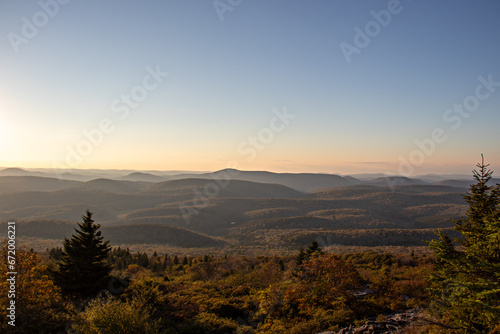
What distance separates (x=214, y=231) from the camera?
102 meters

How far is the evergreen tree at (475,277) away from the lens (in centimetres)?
784

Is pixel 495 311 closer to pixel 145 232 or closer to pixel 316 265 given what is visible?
pixel 316 265

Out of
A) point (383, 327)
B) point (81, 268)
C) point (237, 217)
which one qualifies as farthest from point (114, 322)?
point (237, 217)

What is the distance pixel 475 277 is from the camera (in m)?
8.89

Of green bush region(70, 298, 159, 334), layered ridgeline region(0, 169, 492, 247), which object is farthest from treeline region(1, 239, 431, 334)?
layered ridgeline region(0, 169, 492, 247)

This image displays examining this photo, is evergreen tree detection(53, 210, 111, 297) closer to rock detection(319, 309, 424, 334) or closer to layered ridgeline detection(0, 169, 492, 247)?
rock detection(319, 309, 424, 334)

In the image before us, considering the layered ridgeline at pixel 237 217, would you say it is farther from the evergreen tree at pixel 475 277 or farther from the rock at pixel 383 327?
the evergreen tree at pixel 475 277

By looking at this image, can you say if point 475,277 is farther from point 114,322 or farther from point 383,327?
point 114,322

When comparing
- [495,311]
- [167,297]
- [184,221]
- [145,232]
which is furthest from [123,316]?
[184,221]

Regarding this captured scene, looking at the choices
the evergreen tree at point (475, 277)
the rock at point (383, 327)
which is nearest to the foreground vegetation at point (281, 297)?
the evergreen tree at point (475, 277)

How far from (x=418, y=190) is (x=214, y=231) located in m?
165

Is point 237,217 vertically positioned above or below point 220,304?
below

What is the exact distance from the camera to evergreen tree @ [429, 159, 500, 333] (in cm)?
784

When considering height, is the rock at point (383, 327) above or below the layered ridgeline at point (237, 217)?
above
